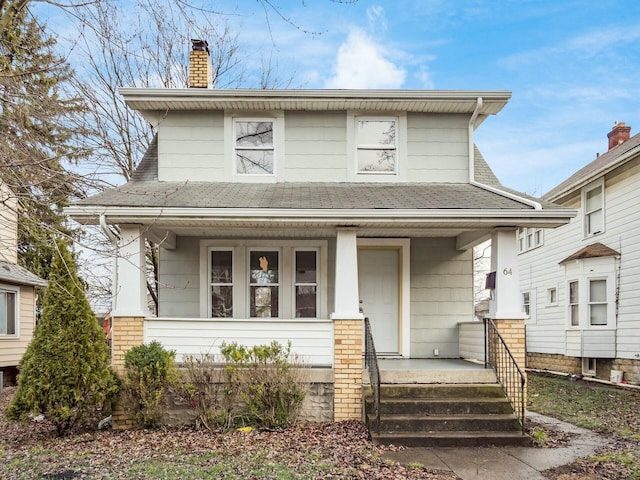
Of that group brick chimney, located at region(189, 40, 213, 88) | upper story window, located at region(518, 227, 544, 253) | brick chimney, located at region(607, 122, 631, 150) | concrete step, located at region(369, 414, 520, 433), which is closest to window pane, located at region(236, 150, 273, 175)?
brick chimney, located at region(189, 40, 213, 88)

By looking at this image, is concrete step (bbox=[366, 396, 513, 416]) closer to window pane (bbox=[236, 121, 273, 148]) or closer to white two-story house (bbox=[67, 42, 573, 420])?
white two-story house (bbox=[67, 42, 573, 420])

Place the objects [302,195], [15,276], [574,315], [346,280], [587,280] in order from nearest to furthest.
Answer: [346,280] < [302,195] < [587,280] < [15,276] < [574,315]

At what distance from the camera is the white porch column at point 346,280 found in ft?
26.5

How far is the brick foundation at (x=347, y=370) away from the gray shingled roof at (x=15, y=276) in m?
9.97

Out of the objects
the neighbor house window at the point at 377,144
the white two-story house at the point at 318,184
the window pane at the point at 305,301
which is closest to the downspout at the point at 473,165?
the white two-story house at the point at 318,184

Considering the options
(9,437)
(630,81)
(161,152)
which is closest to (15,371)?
(9,437)

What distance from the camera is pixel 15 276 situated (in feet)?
49.2

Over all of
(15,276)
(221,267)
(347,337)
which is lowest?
(347,337)

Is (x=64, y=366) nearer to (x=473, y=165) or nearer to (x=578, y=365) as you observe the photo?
(x=473, y=165)

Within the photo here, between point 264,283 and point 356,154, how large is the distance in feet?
9.77

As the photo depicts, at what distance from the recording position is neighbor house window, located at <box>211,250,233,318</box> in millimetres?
9898

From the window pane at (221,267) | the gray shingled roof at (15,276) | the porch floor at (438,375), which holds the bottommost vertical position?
the porch floor at (438,375)

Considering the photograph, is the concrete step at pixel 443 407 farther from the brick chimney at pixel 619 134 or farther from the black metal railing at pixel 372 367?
the brick chimney at pixel 619 134

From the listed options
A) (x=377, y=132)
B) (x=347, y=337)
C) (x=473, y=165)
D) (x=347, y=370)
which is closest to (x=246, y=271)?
(x=347, y=337)
